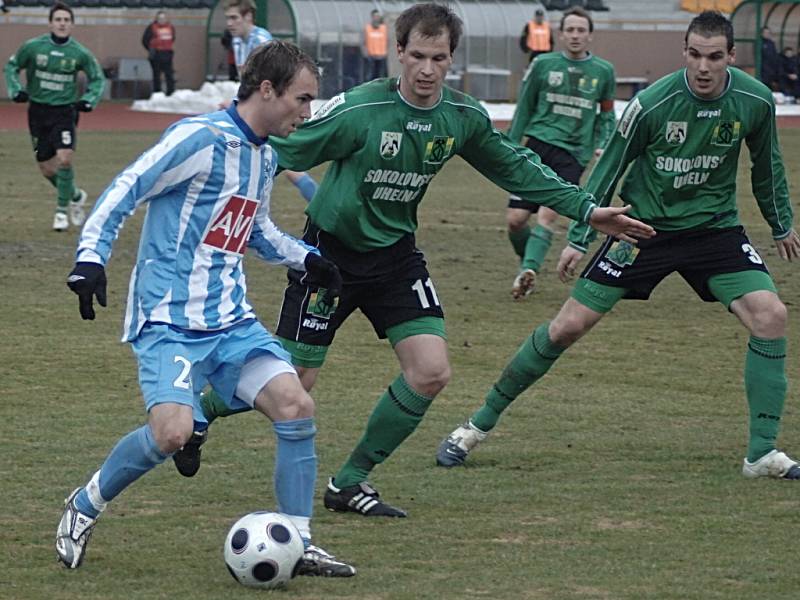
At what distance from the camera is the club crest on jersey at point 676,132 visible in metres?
6.82

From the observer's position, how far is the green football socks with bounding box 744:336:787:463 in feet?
22.1

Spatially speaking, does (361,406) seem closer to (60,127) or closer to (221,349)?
(221,349)

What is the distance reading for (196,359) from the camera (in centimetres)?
522

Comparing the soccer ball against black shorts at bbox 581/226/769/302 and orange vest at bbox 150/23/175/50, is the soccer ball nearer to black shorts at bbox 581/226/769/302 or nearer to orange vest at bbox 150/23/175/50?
black shorts at bbox 581/226/769/302

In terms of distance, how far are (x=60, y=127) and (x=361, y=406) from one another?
8.50 m

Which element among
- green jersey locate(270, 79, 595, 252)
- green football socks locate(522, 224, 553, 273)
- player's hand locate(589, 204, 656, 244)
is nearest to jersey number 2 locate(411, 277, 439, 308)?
green jersey locate(270, 79, 595, 252)

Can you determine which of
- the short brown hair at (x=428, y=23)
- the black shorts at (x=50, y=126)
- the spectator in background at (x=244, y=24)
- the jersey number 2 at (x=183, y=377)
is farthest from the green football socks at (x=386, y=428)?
the black shorts at (x=50, y=126)

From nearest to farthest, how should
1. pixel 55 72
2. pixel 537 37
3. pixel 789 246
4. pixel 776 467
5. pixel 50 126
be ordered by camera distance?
pixel 776 467 → pixel 789 246 → pixel 50 126 → pixel 55 72 → pixel 537 37

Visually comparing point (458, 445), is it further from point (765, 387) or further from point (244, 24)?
point (244, 24)

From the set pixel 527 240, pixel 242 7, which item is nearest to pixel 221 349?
pixel 527 240

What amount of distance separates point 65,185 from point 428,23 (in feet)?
32.5

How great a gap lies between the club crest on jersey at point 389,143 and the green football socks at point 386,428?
861 mm

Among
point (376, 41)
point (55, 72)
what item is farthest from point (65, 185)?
point (376, 41)

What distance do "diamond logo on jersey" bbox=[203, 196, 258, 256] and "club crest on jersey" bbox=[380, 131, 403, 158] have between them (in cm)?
78
